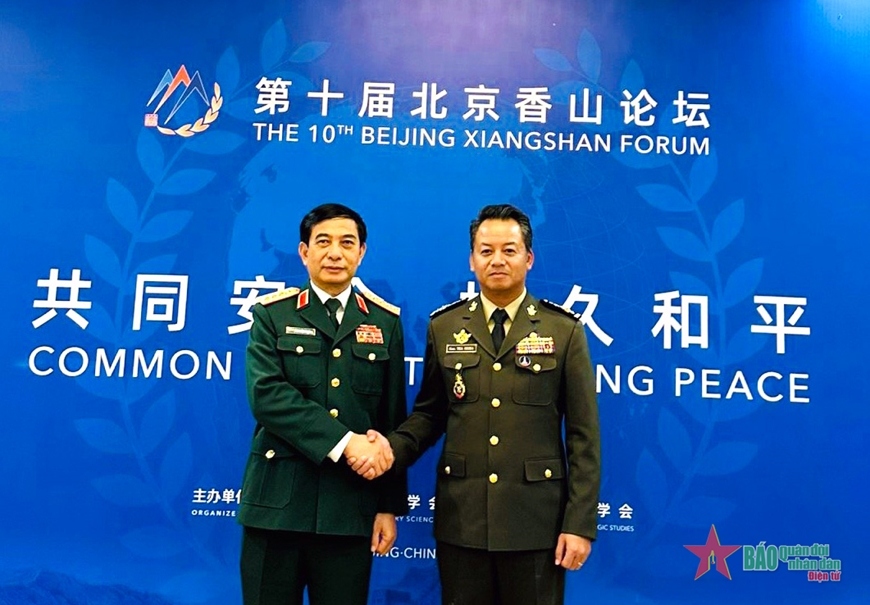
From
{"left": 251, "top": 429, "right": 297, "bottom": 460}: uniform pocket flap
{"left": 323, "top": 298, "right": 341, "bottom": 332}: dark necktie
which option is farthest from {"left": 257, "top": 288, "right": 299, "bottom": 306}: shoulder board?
{"left": 251, "top": 429, "right": 297, "bottom": 460}: uniform pocket flap

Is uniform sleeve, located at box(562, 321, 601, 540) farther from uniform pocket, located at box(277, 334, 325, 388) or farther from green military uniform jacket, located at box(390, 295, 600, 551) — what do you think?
uniform pocket, located at box(277, 334, 325, 388)

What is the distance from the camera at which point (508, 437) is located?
74.8 inches

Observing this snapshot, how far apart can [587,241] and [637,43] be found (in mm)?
871

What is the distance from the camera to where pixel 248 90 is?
9.38ft

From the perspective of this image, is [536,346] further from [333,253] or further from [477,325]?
[333,253]

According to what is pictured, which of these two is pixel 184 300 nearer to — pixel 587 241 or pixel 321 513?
pixel 321 513

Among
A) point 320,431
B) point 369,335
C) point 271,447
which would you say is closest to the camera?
point 320,431

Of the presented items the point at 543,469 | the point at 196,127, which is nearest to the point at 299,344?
the point at 543,469

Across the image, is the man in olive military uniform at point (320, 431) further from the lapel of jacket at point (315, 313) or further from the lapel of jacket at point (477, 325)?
the lapel of jacket at point (477, 325)

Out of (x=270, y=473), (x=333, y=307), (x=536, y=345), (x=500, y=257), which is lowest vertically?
(x=270, y=473)

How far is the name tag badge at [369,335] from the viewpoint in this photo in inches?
80.9

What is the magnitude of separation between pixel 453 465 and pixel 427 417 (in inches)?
8.0

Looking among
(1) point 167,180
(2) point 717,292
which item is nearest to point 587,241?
(2) point 717,292

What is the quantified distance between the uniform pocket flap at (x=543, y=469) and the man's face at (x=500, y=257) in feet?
1.58
